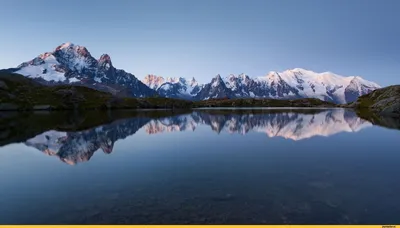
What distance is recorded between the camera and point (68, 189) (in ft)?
85.5

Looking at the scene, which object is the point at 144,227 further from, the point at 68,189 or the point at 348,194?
the point at 348,194

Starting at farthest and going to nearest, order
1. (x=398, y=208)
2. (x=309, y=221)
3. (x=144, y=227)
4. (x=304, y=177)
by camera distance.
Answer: (x=304, y=177)
(x=398, y=208)
(x=309, y=221)
(x=144, y=227)

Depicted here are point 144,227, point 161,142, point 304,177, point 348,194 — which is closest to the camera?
point 144,227

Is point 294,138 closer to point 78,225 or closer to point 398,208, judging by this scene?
point 398,208

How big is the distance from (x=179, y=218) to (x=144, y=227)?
9.03 feet

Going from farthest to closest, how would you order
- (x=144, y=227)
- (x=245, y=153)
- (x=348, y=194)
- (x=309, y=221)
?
(x=245, y=153) → (x=348, y=194) → (x=309, y=221) → (x=144, y=227)

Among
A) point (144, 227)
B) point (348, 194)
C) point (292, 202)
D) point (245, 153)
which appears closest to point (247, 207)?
point (292, 202)

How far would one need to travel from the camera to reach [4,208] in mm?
21438

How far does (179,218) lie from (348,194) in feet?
46.9

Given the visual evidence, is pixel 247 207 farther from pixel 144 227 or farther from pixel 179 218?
pixel 144 227

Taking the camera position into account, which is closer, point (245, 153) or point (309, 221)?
point (309, 221)

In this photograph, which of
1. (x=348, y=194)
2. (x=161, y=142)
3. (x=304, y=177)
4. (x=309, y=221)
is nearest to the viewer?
(x=309, y=221)

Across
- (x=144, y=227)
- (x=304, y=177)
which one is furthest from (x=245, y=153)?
(x=144, y=227)

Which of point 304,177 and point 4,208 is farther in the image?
point 304,177
